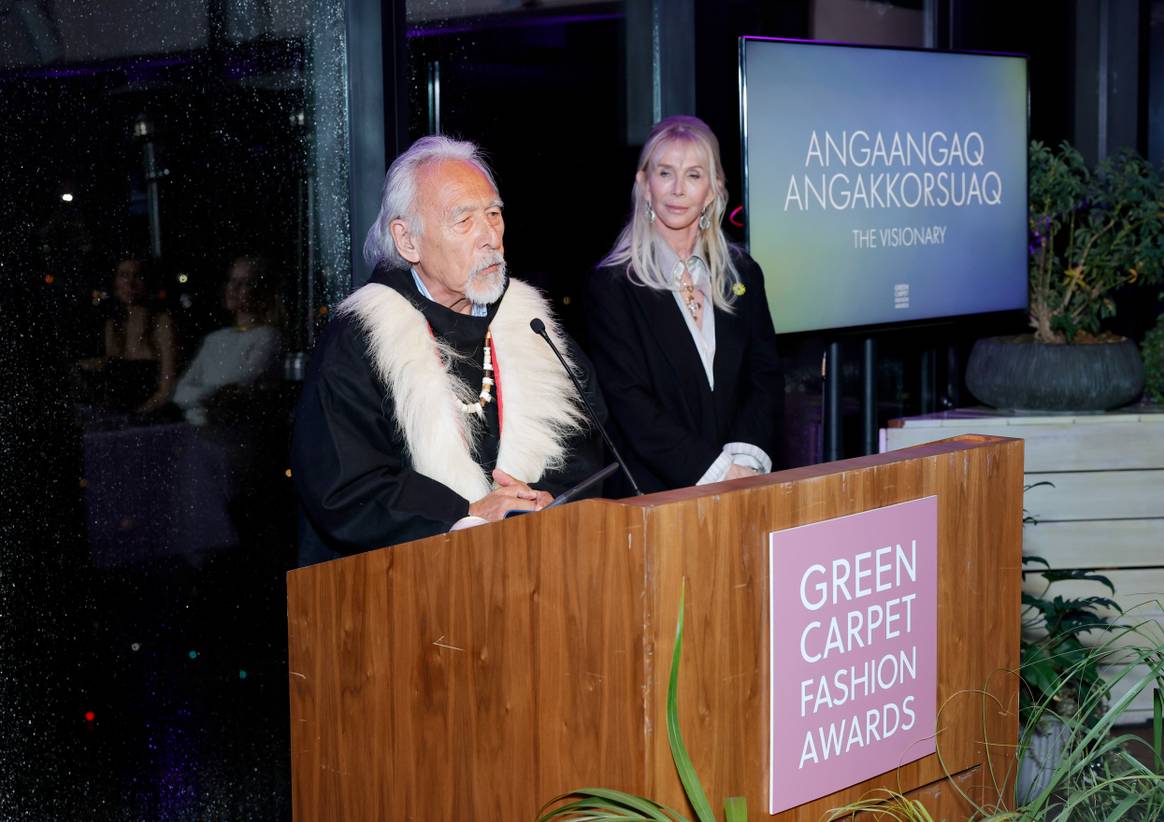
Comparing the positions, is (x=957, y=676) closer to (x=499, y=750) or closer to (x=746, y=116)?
(x=499, y=750)

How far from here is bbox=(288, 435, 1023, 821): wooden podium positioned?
150cm

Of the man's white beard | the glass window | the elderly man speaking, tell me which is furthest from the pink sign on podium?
the glass window

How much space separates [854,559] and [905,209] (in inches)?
105

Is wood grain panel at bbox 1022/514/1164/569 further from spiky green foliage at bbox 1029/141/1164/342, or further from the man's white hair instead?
the man's white hair

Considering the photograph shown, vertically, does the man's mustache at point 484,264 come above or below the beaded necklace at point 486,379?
above

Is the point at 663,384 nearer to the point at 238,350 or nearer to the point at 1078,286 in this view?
the point at 238,350

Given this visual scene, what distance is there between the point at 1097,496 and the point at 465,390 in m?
2.71

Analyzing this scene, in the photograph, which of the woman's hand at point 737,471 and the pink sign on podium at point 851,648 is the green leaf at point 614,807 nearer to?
the pink sign on podium at point 851,648

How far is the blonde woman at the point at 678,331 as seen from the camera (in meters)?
3.04

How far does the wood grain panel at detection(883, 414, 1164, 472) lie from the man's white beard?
7.40 feet

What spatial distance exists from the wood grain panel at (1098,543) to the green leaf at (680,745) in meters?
3.11

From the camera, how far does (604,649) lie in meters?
1.51

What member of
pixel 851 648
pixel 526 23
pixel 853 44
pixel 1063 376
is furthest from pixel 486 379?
pixel 1063 376

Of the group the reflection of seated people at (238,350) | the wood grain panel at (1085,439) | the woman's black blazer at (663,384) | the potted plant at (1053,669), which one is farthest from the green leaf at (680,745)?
the wood grain panel at (1085,439)
